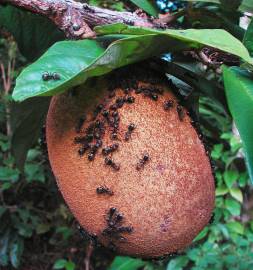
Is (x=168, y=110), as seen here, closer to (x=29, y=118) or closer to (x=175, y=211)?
(x=175, y=211)

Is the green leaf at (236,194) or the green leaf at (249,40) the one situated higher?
the green leaf at (249,40)

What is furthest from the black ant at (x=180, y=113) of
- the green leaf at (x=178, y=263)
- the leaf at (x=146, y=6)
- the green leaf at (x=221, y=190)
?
the green leaf at (x=221, y=190)

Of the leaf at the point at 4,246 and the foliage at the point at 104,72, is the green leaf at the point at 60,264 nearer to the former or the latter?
the foliage at the point at 104,72

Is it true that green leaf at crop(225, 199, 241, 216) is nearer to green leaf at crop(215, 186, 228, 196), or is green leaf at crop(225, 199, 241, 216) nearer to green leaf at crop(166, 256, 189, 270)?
green leaf at crop(215, 186, 228, 196)

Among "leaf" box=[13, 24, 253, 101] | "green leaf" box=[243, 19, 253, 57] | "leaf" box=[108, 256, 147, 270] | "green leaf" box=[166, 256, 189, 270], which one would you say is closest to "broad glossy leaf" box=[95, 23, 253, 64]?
Answer: "leaf" box=[13, 24, 253, 101]

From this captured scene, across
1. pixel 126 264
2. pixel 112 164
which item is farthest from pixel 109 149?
pixel 126 264

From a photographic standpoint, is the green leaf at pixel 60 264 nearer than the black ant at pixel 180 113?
No

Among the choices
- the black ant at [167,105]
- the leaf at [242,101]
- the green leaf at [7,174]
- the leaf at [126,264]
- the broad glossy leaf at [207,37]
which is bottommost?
the leaf at [126,264]

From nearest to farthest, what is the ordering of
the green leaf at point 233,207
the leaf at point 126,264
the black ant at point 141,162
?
1. the black ant at point 141,162
2. the leaf at point 126,264
3. the green leaf at point 233,207
